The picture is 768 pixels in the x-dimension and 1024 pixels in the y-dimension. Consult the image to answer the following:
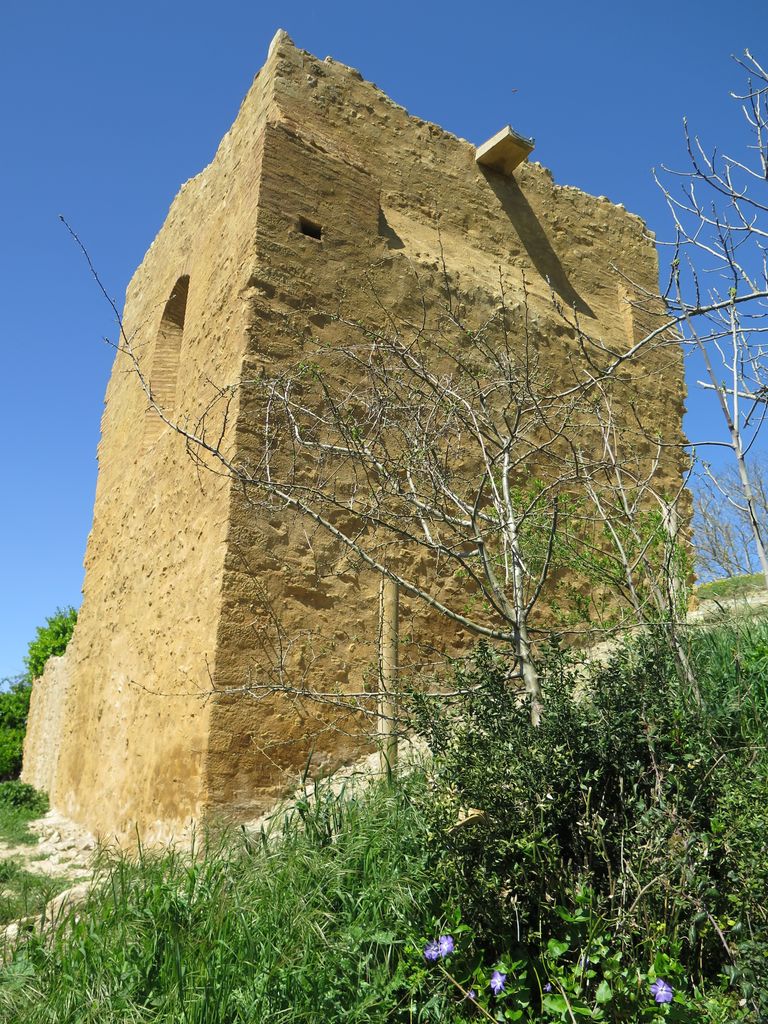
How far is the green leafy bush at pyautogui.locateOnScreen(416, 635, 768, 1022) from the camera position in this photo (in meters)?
2.70

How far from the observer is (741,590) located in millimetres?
8266

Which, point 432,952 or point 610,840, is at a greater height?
point 610,840

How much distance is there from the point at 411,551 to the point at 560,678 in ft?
9.11

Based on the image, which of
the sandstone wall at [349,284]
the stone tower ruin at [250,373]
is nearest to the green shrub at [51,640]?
the stone tower ruin at [250,373]

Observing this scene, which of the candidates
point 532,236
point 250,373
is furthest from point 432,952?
point 532,236

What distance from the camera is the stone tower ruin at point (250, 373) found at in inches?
205

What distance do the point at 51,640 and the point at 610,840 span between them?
40.5ft

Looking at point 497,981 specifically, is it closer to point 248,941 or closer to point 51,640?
point 248,941

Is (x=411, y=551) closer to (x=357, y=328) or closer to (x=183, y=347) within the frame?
(x=357, y=328)

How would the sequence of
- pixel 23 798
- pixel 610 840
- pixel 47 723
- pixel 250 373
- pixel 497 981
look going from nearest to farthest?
pixel 497 981
pixel 610 840
pixel 250 373
pixel 23 798
pixel 47 723

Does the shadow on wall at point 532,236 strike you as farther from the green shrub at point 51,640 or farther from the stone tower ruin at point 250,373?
the green shrub at point 51,640

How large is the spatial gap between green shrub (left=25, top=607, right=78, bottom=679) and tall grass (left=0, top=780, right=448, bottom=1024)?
35.1 ft

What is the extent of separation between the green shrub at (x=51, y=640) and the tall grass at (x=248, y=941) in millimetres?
10695

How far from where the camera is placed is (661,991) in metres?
2.46
